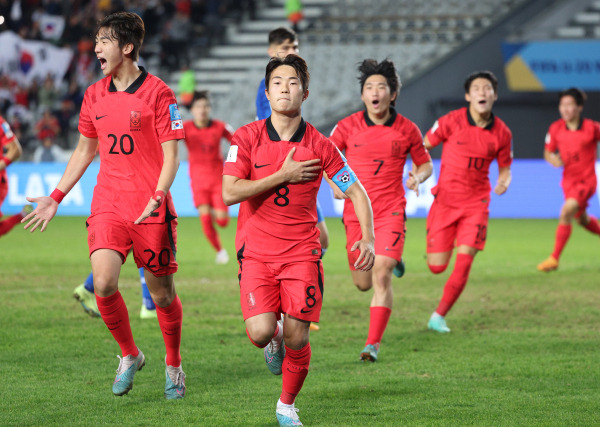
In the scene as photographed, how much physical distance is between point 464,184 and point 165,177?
3.62m

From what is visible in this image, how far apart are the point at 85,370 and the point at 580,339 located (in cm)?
409

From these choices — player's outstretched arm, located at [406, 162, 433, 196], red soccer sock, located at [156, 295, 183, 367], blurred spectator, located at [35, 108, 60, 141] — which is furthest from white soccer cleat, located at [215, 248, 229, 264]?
blurred spectator, located at [35, 108, 60, 141]

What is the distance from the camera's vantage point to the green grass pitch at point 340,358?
203 inches

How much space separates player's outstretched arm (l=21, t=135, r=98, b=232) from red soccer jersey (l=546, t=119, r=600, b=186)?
7.83m

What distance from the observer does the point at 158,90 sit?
212 inches

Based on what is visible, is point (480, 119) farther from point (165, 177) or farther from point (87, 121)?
point (87, 121)

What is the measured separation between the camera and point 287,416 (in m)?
4.83

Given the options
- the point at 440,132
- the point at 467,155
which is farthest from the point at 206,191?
the point at 467,155

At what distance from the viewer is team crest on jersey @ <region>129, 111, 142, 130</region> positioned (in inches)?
209

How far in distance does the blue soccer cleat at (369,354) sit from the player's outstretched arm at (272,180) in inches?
86.7

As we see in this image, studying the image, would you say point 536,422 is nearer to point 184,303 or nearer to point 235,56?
point 184,303

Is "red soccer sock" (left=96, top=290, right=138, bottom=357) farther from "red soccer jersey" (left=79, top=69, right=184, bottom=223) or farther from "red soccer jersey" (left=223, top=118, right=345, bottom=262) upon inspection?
"red soccer jersey" (left=223, top=118, right=345, bottom=262)

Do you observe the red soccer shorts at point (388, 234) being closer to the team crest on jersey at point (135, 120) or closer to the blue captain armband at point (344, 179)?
the blue captain armband at point (344, 179)

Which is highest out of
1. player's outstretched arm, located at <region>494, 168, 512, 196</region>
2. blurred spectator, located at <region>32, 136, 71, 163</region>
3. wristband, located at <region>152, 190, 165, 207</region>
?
wristband, located at <region>152, 190, 165, 207</region>
